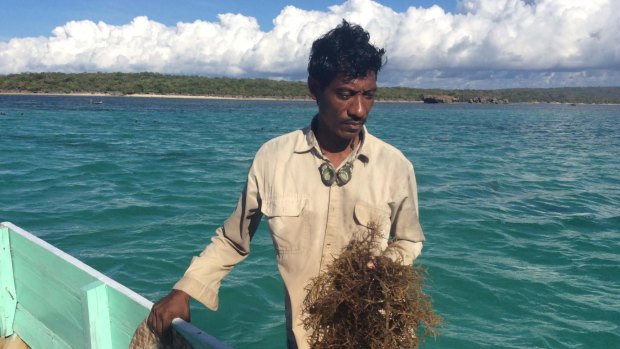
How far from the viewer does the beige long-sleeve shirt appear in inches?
92.1

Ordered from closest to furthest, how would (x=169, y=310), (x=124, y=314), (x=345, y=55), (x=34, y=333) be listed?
(x=345, y=55) → (x=169, y=310) → (x=124, y=314) → (x=34, y=333)

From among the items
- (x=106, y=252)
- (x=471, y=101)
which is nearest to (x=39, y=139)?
(x=106, y=252)

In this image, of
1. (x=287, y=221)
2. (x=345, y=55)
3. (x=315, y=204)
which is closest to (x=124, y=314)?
(x=287, y=221)

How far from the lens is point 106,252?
8555 millimetres

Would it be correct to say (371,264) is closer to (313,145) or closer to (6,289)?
(313,145)

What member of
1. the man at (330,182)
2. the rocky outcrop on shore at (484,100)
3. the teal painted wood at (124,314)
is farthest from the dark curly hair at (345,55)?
the rocky outcrop on shore at (484,100)

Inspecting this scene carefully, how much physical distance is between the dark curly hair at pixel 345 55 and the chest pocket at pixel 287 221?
54 centimetres

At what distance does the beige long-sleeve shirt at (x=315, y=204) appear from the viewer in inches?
92.1

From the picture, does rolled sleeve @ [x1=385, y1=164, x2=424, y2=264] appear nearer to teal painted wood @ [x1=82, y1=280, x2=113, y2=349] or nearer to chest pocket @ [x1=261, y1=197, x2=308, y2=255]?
chest pocket @ [x1=261, y1=197, x2=308, y2=255]

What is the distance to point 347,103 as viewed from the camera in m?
2.28

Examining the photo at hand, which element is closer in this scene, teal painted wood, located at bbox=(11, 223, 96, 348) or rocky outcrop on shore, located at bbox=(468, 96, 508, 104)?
teal painted wood, located at bbox=(11, 223, 96, 348)

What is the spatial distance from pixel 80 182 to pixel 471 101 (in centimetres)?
14848

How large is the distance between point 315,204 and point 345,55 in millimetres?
655

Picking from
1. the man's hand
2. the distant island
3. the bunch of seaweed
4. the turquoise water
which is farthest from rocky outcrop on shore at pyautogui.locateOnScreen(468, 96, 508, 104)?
the bunch of seaweed
